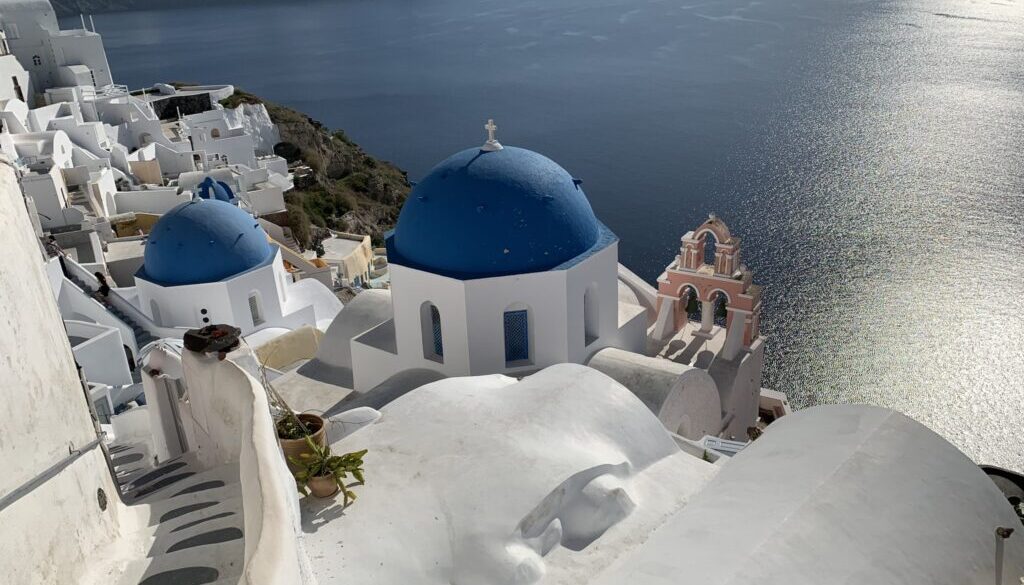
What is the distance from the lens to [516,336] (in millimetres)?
10906

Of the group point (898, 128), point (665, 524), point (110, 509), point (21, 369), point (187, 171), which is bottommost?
point (898, 128)

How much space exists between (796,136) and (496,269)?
42495mm

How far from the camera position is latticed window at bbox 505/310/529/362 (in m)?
10.8

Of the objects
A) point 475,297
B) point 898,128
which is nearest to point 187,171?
point 475,297

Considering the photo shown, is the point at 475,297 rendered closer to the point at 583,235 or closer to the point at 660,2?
the point at 583,235

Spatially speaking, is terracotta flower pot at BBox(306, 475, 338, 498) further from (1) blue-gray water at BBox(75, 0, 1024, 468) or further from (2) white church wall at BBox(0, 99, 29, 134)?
(2) white church wall at BBox(0, 99, 29, 134)

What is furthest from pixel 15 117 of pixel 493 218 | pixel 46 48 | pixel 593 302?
pixel 593 302

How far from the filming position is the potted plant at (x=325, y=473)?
7.13 metres

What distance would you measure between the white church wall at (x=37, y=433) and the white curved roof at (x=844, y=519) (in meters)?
3.50

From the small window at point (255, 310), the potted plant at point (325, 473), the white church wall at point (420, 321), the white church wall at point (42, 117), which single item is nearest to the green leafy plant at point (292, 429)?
the potted plant at point (325, 473)

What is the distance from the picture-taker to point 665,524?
6.80m

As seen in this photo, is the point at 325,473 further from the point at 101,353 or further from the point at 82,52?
the point at 82,52

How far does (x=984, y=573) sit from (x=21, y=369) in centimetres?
625

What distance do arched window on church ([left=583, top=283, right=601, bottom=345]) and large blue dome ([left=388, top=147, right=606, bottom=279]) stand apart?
74 centimetres
